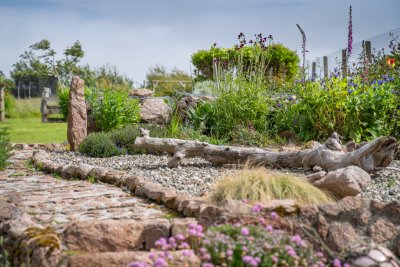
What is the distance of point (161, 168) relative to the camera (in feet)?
24.0

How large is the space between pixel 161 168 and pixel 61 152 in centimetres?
380

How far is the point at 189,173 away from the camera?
6754 millimetres

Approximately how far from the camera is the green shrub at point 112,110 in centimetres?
1162

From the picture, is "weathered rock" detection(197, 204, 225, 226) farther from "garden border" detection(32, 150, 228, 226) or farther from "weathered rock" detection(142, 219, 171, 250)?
"weathered rock" detection(142, 219, 171, 250)

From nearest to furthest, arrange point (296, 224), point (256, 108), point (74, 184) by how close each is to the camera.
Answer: point (296, 224), point (74, 184), point (256, 108)

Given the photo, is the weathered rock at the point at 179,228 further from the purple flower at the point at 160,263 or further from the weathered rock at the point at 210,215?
the purple flower at the point at 160,263

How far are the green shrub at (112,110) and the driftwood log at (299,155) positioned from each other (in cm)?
350

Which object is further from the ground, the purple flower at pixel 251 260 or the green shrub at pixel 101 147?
the green shrub at pixel 101 147

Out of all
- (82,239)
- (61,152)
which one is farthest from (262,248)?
(61,152)

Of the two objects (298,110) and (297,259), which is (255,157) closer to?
(298,110)

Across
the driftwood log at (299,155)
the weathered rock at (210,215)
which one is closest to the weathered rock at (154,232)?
the weathered rock at (210,215)

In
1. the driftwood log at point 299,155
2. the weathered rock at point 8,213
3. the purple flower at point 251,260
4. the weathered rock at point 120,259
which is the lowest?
Result: the weathered rock at point 120,259

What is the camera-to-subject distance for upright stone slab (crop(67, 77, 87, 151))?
10.4 metres

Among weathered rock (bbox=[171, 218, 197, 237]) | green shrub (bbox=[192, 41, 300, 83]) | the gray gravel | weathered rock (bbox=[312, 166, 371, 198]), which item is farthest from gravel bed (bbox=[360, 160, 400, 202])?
green shrub (bbox=[192, 41, 300, 83])
